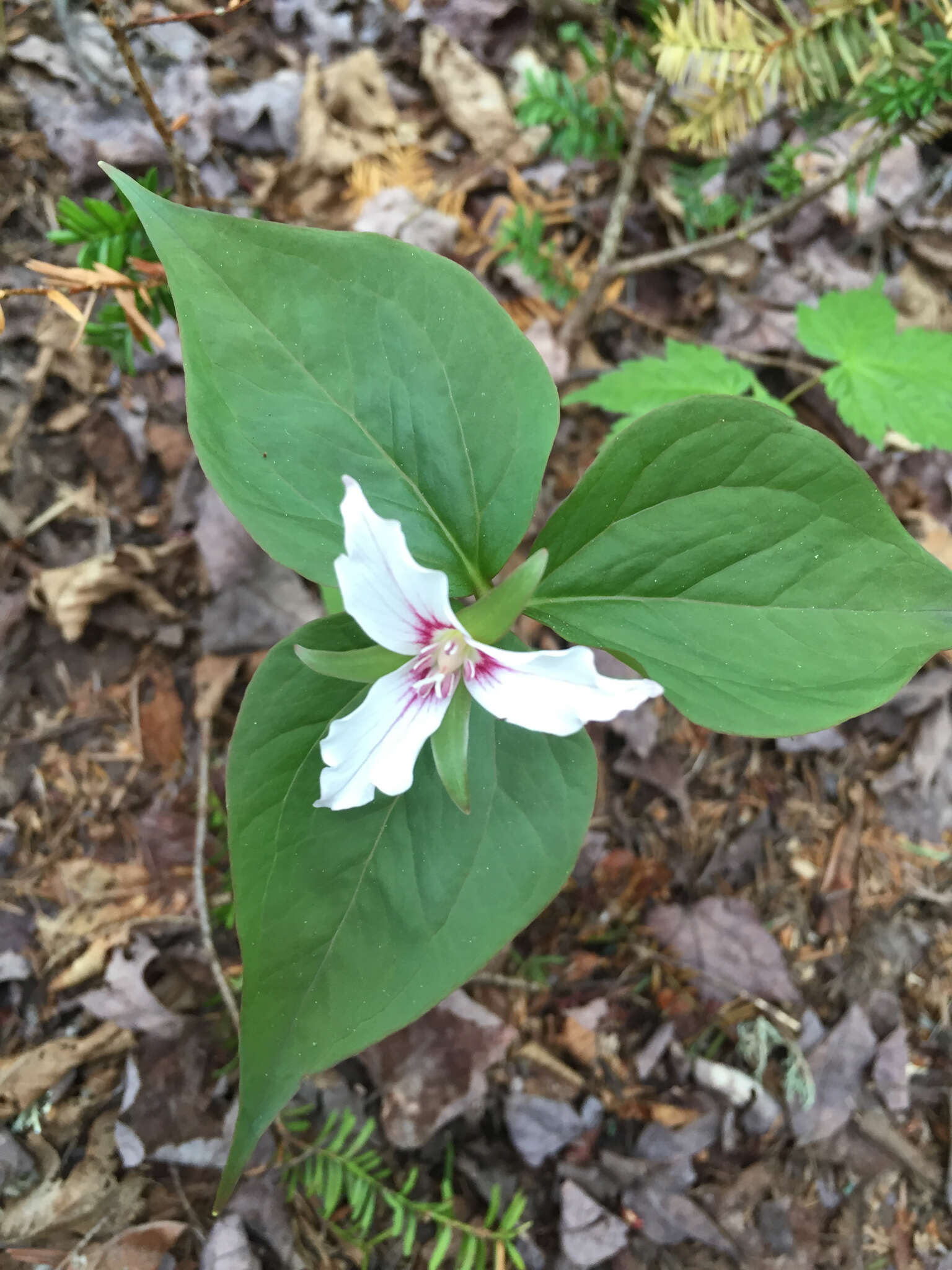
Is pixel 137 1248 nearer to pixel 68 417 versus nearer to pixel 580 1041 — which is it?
pixel 580 1041

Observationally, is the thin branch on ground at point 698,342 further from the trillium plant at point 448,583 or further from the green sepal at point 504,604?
the green sepal at point 504,604

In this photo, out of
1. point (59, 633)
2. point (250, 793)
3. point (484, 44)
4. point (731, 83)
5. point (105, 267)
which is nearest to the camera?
point (250, 793)

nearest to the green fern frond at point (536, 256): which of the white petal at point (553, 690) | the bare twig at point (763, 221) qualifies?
the bare twig at point (763, 221)

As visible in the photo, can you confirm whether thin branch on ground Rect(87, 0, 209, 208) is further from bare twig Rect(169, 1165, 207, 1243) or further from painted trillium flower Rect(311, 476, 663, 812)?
bare twig Rect(169, 1165, 207, 1243)

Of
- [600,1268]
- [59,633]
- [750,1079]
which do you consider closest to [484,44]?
[59,633]

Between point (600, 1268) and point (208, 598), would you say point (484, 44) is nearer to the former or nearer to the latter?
point (208, 598)
